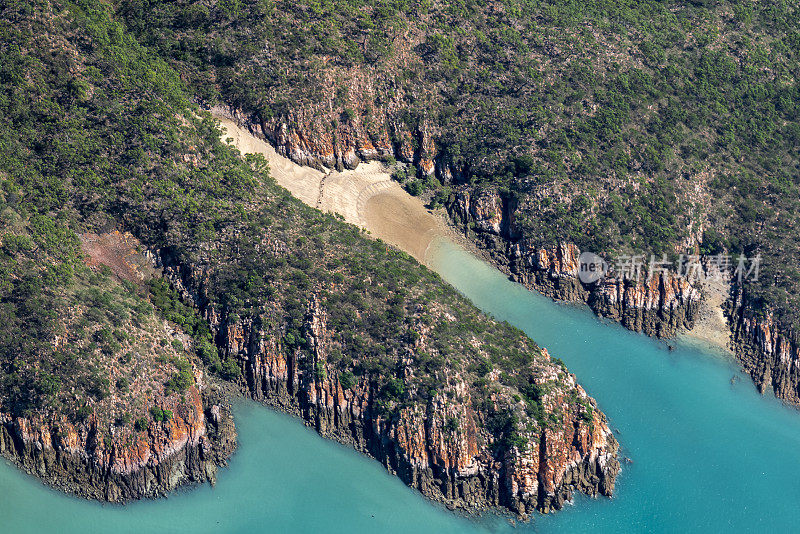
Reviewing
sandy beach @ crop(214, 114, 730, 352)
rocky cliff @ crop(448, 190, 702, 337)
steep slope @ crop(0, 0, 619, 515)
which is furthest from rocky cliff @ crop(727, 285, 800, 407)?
steep slope @ crop(0, 0, 619, 515)

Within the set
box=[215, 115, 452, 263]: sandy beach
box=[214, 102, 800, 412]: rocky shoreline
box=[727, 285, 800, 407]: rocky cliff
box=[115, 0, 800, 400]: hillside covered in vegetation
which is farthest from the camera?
box=[115, 0, 800, 400]: hillside covered in vegetation

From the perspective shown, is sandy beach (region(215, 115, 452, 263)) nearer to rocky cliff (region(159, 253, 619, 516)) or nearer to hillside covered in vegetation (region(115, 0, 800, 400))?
hillside covered in vegetation (region(115, 0, 800, 400))

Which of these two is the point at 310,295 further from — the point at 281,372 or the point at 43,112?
the point at 43,112

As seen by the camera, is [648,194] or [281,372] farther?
[648,194]

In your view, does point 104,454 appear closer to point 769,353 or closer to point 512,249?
point 512,249

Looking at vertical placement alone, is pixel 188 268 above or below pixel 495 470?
above

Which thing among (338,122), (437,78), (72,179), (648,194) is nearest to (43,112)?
(72,179)

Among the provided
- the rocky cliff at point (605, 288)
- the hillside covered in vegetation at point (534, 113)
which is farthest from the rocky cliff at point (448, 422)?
the hillside covered in vegetation at point (534, 113)
